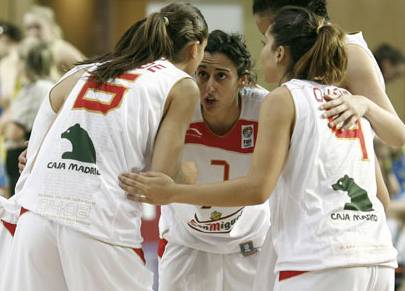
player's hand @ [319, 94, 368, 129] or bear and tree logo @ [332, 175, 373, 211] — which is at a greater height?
player's hand @ [319, 94, 368, 129]

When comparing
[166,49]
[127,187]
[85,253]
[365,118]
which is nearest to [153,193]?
[127,187]

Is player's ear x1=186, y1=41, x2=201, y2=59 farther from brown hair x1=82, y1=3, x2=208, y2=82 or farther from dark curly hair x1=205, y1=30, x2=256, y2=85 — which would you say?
dark curly hair x1=205, y1=30, x2=256, y2=85

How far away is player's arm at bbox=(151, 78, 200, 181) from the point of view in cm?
341

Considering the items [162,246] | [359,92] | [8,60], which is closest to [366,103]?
[359,92]

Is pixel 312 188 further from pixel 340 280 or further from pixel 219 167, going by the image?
pixel 219 167

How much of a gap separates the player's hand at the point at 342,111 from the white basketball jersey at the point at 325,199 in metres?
0.03

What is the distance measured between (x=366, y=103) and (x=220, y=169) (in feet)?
3.26

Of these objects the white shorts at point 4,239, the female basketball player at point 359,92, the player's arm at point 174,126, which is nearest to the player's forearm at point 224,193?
the player's arm at point 174,126

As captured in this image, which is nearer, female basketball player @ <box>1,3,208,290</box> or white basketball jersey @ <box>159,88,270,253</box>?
female basketball player @ <box>1,3,208,290</box>

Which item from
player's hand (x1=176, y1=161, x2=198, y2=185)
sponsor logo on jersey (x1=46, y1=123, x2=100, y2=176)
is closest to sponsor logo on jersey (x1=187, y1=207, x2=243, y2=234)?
player's hand (x1=176, y1=161, x2=198, y2=185)

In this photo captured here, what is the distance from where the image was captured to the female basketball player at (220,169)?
4.23 metres

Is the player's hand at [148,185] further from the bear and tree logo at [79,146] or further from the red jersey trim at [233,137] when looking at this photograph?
the red jersey trim at [233,137]

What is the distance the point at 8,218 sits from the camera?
3.88 m

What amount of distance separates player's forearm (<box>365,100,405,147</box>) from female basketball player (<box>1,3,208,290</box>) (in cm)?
65
